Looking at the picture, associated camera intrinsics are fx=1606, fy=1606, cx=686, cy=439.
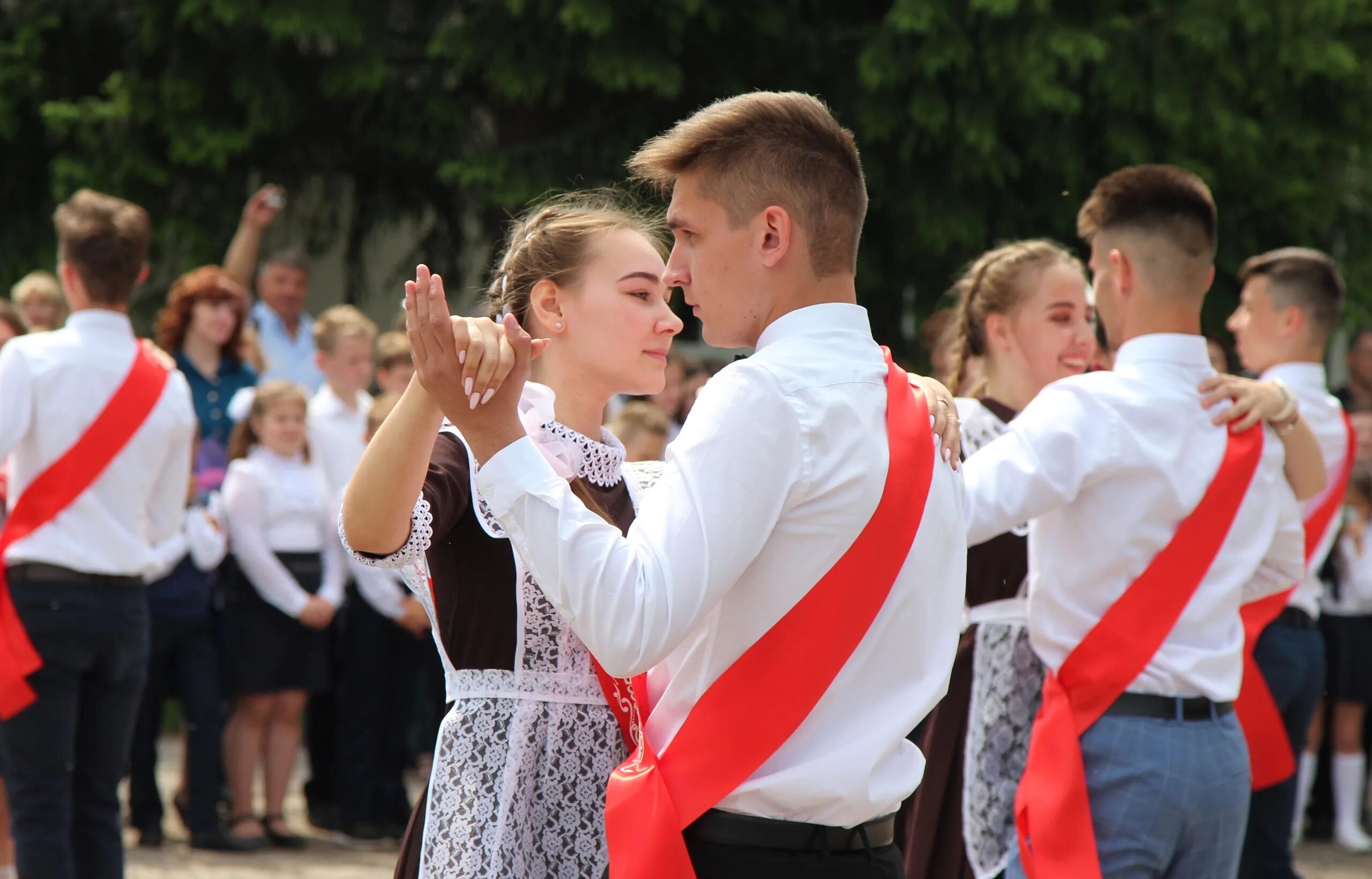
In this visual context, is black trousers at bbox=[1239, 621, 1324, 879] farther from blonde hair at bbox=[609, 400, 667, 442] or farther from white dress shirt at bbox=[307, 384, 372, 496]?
white dress shirt at bbox=[307, 384, 372, 496]

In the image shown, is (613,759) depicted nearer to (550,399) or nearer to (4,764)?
(550,399)

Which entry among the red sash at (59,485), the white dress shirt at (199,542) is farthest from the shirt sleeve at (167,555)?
the red sash at (59,485)

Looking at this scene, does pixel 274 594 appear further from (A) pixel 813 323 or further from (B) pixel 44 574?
(A) pixel 813 323

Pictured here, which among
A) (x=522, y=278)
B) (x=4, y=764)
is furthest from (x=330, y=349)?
(x=522, y=278)

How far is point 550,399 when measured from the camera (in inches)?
113

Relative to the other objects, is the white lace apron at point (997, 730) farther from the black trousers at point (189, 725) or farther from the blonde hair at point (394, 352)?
the blonde hair at point (394, 352)

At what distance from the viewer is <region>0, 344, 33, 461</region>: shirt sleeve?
487cm

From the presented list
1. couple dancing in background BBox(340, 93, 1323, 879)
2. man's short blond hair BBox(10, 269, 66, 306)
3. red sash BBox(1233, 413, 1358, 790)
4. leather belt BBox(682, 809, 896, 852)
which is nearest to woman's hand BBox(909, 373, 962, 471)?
couple dancing in background BBox(340, 93, 1323, 879)

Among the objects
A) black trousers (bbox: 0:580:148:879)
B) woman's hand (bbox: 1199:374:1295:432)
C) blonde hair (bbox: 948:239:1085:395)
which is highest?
blonde hair (bbox: 948:239:1085:395)

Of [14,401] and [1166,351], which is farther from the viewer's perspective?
[14,401]

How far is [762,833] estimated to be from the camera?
7.73ft

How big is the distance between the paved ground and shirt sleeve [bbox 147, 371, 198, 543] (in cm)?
161

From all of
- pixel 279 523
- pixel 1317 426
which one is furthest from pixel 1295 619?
pixel 279 523

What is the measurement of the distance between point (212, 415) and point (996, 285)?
416 cm
